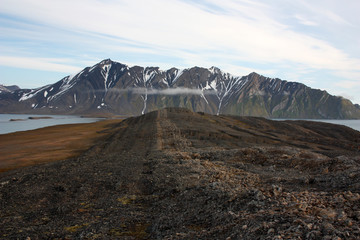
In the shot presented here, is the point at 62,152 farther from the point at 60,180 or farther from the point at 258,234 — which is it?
the point at 258,234

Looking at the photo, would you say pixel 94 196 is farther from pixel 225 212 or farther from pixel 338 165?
pixel 338 165

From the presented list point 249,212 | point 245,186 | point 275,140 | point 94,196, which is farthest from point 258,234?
point 275,140

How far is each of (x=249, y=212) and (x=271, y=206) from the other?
922mm

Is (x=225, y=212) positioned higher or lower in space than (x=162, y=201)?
higher

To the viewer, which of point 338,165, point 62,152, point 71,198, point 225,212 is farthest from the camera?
point 62,152

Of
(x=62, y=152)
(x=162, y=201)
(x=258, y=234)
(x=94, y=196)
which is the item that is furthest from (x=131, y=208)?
(x=62, y=152)

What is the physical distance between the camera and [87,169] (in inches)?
1050

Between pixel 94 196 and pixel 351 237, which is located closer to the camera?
pixel 351 237

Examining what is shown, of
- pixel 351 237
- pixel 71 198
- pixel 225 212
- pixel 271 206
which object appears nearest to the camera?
pixel 351 237

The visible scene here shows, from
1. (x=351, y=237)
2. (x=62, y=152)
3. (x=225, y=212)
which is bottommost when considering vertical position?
(x=62, y=152)

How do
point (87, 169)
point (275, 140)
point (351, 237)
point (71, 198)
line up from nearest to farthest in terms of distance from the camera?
point (351, 237), point (71, 198), point (87, 169), point (275, 140)

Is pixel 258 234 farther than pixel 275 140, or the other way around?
pixel 275 140

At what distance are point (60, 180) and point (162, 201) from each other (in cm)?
1088

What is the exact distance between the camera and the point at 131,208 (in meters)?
16.0
